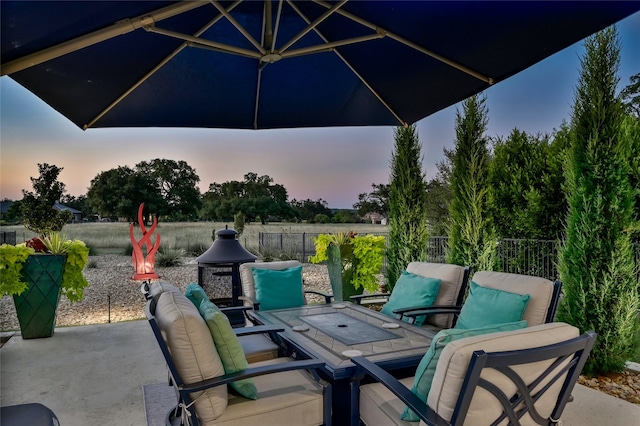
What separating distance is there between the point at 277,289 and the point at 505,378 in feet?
8.40

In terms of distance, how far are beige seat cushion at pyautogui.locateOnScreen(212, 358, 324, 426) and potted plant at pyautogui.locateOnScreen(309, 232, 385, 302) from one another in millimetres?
2964

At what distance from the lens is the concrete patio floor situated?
2.79 meters

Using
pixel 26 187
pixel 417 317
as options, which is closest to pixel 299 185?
pixel 26 187

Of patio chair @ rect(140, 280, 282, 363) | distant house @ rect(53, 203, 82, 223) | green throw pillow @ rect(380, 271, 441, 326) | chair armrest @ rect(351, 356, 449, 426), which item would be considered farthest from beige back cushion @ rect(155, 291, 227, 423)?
distant house @ rect(53, 203, 82, 223)

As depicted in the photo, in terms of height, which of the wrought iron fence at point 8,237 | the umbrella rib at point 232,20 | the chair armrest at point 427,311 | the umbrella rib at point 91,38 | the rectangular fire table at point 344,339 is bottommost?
the rectangular fire table at point 344,339

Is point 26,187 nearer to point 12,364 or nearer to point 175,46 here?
point 12,364

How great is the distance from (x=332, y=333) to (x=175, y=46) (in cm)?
234

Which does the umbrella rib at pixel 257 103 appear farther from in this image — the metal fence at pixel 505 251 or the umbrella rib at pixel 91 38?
the metal fence at pixel 505 251

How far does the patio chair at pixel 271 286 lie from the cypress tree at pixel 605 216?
8.66ft

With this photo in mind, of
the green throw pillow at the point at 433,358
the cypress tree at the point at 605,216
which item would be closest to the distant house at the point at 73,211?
the green throw pillow at the point at 433,358

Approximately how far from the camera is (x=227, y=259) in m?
4.33

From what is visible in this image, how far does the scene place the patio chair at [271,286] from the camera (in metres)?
3.74

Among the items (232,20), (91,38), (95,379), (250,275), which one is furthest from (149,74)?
(95,379)

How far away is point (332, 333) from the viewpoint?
2.70 metres
